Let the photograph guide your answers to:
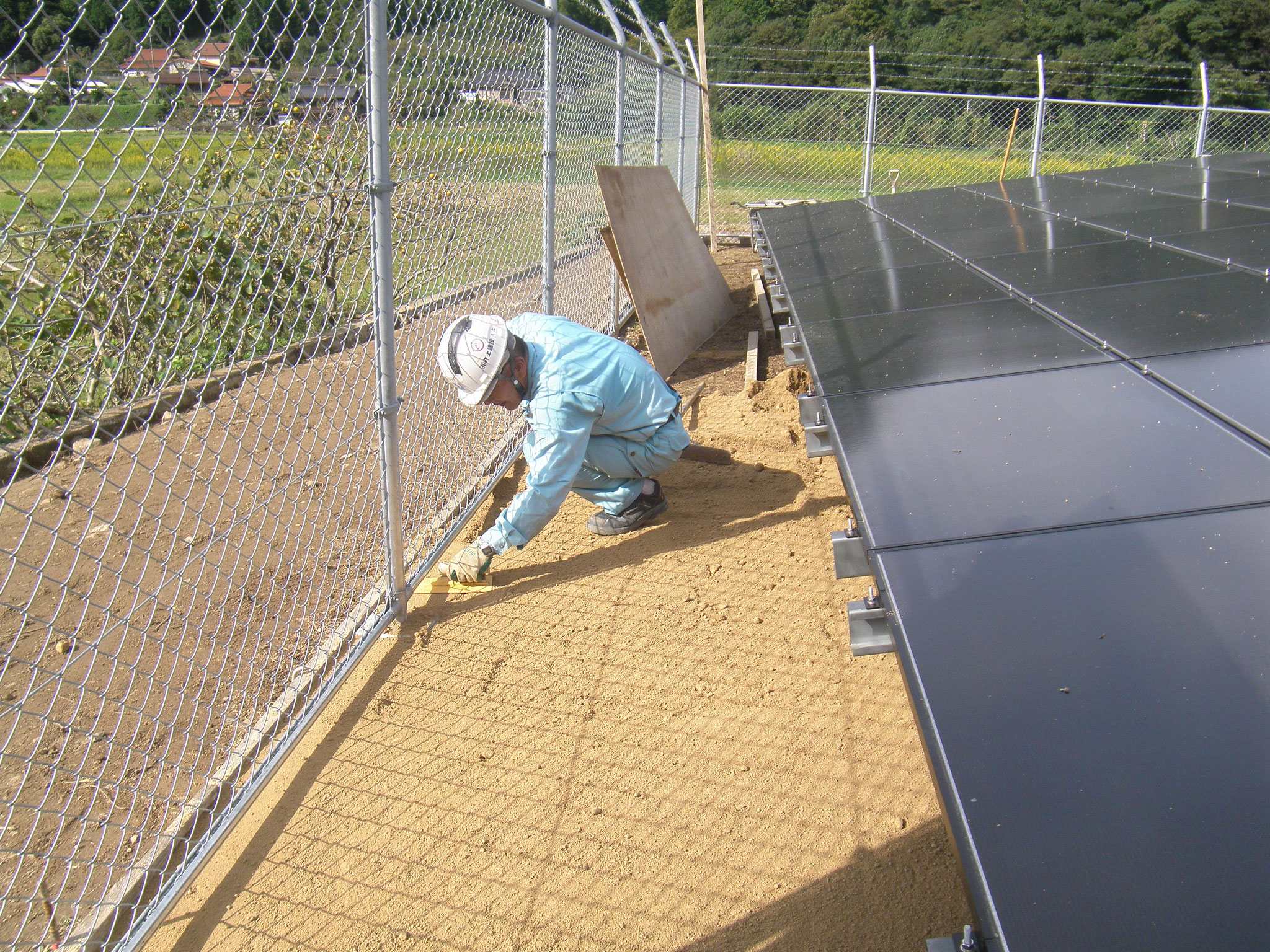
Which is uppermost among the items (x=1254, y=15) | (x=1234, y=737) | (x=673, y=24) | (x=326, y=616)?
(x=673, y=24)

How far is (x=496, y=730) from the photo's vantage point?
9.93ft

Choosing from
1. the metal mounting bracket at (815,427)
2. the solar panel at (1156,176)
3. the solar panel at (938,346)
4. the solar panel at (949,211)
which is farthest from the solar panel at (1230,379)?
the solar panel at (1156,176)

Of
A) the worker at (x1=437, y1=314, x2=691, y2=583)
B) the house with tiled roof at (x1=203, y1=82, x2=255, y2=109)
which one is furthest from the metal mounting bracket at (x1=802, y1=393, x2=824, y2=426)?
the house with tiled roof at (x1=203, y1=82, x2=255, y2=109)

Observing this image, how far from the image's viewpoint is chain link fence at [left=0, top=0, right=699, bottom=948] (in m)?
2.26

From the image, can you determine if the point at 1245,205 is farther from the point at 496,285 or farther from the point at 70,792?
the point at 70,792

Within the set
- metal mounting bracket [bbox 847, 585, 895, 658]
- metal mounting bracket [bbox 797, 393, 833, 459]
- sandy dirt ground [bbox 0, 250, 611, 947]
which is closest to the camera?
metal mounting bracket [bbox 847, 585, 895, 658]

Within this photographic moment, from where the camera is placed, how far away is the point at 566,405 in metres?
3.69

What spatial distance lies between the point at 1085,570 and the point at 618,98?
5.97 m

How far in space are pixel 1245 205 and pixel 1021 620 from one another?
501 centimetres

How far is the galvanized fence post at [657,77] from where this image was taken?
7996mm

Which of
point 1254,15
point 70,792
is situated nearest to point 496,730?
point 70,792

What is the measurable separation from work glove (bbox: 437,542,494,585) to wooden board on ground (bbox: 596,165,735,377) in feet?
10.1

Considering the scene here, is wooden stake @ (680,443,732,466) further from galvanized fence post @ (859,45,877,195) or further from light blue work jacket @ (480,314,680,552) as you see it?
galvanized fence post @ (859,45,877,195)

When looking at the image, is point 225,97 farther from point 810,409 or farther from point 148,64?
point 810,409
